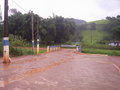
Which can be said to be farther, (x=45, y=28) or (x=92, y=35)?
(x=92, y=35)

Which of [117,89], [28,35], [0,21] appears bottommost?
[117,89]

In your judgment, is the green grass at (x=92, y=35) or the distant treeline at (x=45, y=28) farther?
the green grass at (x=92, y=35)

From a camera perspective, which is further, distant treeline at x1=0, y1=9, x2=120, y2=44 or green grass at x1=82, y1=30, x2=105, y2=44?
green grass at x1=82, y1=30, x2=105, y2=44

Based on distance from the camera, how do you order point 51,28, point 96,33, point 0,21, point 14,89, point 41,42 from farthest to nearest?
point 96,33, point 41,42, point 51,28, point 0,21, point 14,89

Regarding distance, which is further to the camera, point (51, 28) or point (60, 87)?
point (51, 28)

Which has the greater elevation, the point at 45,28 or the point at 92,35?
the point at 92,35

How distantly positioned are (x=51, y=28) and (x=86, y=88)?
45139 mm

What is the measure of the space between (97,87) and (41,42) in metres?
48.8

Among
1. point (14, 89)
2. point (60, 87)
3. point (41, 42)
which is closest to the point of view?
point (14, 89)

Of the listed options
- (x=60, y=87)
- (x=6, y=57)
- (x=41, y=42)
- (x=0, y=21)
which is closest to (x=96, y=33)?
(x=41, y=42)

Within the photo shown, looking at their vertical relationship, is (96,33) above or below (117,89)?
above

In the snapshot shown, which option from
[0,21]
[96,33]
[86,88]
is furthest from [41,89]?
[96,33]

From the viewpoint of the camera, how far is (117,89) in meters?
6.43

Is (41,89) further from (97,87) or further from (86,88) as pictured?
(97,87)
